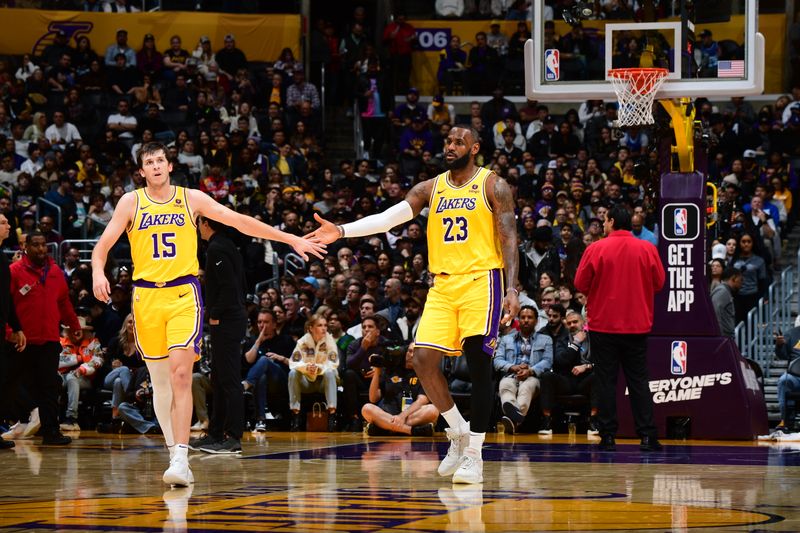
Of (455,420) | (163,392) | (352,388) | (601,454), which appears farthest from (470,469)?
(352,388)

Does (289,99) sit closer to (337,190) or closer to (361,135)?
(361,135)

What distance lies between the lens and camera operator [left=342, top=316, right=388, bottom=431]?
14742 mm

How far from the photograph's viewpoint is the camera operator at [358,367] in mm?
14742

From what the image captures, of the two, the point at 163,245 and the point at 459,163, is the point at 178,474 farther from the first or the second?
the point at 459,163

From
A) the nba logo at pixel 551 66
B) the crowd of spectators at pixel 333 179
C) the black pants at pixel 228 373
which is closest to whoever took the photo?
the black pants at pixel 228 373

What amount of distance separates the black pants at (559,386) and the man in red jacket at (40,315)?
5.26m

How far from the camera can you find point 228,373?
11031mm

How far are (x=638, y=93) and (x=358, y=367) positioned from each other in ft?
15.6

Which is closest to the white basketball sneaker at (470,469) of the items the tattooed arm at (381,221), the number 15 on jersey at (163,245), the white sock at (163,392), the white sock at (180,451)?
the tattooed arm at (381,221)

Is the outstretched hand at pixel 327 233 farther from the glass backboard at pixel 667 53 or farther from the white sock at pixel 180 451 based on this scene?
the glass backboard at pixel 667 53

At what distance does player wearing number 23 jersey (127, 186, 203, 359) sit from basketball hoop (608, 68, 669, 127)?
5.66m

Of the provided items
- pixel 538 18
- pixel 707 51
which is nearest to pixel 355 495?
pixel 538 18

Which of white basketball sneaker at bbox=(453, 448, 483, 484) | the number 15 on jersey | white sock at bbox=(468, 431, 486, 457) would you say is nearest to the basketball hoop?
white sock at bbox=(468, 431, 486, 457)

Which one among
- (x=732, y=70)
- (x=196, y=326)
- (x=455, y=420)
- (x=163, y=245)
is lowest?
(x=455, y=420)
